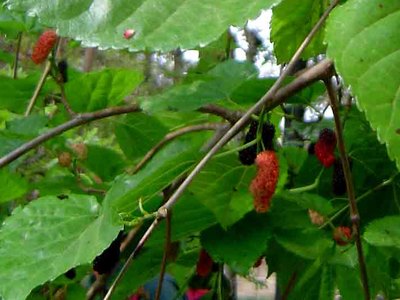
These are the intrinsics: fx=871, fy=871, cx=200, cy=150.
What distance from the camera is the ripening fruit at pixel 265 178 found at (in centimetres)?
75

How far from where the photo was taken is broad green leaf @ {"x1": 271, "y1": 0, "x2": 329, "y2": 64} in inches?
→ 33.6

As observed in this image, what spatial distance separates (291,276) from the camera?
1005 millimetres

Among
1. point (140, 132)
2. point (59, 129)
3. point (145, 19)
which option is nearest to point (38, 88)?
point (140, 132)

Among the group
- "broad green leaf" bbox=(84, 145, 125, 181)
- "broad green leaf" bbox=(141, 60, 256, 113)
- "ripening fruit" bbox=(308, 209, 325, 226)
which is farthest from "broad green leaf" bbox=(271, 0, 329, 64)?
"broad green leaf" bbox=(84, 145, 125, 181)

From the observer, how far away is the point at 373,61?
489 mm

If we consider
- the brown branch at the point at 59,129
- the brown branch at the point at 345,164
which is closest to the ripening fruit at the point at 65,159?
the brown branch at the point at 59,129

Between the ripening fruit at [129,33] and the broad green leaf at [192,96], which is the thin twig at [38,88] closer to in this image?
the broad green leaf at [192,96]

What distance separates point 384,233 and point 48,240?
313 millimetres

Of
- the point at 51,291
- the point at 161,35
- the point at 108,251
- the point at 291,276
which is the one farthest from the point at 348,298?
the point at 161,35

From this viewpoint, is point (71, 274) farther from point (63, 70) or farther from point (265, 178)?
point (265, 178)

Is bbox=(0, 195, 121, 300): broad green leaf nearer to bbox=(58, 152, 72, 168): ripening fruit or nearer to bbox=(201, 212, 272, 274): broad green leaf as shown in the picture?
bbox=(201, 212, 272, 274): broad green leaf

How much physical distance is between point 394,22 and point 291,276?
1.83ft

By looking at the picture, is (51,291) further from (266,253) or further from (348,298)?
(348,298)

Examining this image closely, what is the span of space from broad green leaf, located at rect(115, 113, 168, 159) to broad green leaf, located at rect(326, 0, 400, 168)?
2.34 ft
